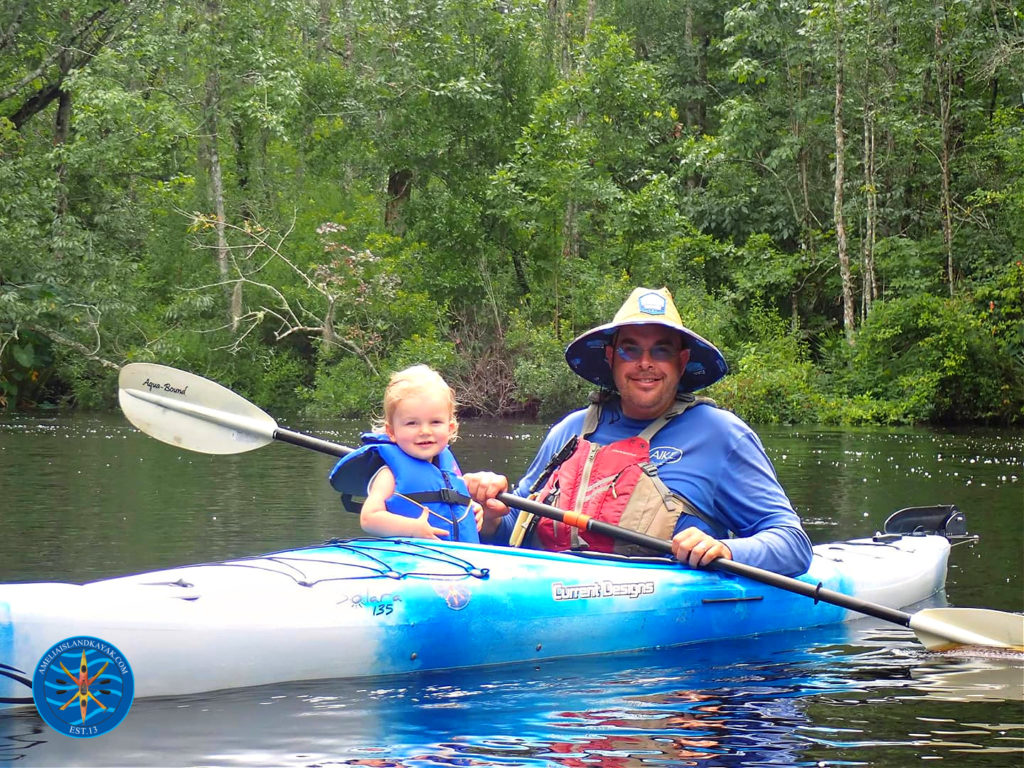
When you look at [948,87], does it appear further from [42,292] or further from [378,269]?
[42,292]

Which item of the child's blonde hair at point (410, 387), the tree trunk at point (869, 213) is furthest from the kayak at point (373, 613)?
the tree trunk at point (869, 213)

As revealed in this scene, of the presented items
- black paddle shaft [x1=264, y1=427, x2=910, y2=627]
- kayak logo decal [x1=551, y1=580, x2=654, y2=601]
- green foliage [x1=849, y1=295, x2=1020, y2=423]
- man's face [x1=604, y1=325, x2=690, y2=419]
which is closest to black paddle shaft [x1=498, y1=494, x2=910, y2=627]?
black paddle shaft [x1=264, y1=427, x2=910, y2=627]

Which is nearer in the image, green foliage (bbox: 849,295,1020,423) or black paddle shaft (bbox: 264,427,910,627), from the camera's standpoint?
black paddle shaft (bbox: 264,427,910,627)

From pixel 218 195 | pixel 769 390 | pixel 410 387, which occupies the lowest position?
pixel 769 390

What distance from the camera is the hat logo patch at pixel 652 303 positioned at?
3.96m

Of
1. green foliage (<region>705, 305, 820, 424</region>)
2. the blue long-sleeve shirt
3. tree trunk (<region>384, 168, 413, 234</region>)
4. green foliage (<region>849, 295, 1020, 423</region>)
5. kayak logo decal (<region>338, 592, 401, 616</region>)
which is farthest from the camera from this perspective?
tree trunk (<region>384, 168, 413, 234</region>)

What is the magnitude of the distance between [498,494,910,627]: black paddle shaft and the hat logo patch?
26.4 inches

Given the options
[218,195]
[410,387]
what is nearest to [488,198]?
[218,195]

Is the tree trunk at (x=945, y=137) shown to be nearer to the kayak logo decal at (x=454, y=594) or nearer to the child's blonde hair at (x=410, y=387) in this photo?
the child's blonde hair at (x=410, y=387)

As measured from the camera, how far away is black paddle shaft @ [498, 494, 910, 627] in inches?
152

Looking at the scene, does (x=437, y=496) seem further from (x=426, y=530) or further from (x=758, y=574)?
(x=758, y=574)

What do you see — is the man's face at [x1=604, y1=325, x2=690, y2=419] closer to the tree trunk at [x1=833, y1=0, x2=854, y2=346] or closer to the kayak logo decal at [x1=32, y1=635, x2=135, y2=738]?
the kayak logo decal at [x1=32, y1=635, x2=135, y2=738]

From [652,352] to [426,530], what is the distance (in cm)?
90

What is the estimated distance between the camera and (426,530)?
3838mm
